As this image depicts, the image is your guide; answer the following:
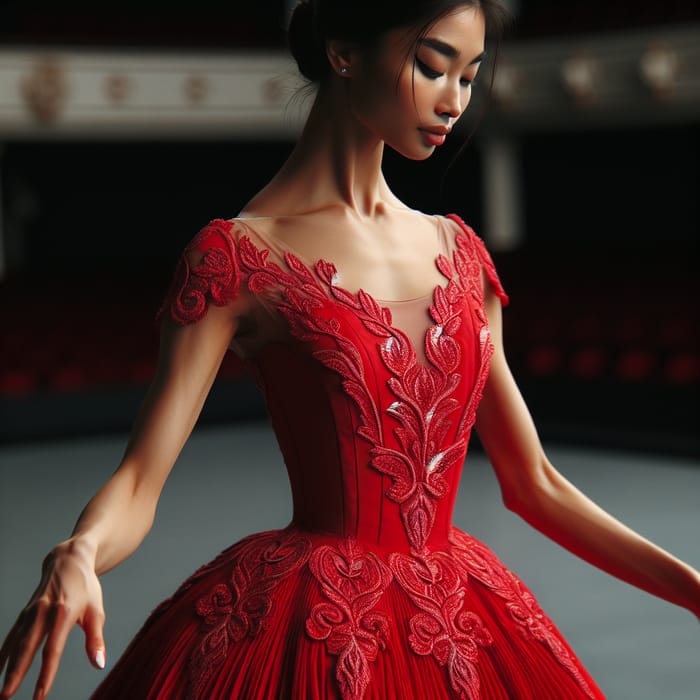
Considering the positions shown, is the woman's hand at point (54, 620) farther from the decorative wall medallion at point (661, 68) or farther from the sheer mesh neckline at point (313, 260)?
the decorative wall medallion at point (661, 68)

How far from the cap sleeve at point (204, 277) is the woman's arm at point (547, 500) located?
41 centimetres

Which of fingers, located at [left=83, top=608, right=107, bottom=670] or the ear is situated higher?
the ear

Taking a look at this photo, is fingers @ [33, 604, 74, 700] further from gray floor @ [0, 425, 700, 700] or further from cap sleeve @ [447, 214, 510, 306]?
gray floor @ [0, 425, 700, 700]

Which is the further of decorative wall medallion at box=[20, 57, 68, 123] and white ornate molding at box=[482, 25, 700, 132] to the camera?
decorative wall medallion at box=[20, 57, 68, 123]

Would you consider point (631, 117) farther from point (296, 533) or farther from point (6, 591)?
point (296, 533)

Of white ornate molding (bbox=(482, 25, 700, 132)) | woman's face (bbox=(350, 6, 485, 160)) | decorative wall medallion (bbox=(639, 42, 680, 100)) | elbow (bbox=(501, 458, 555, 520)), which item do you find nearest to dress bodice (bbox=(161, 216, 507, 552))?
elbow (bbox=(501, 458, 555, 520))

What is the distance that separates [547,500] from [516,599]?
0.47ft

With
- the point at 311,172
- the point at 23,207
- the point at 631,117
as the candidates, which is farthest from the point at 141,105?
the point at 311,172

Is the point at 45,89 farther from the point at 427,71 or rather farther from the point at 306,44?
the point at 427,71

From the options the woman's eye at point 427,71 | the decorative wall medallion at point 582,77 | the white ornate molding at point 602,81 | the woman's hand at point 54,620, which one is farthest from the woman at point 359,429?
the decorative wall medallion at point 582,77

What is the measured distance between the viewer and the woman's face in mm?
1511

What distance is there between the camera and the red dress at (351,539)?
1.51 meters

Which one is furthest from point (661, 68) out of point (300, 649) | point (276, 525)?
point (300, 649)

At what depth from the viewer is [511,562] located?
5062mm
